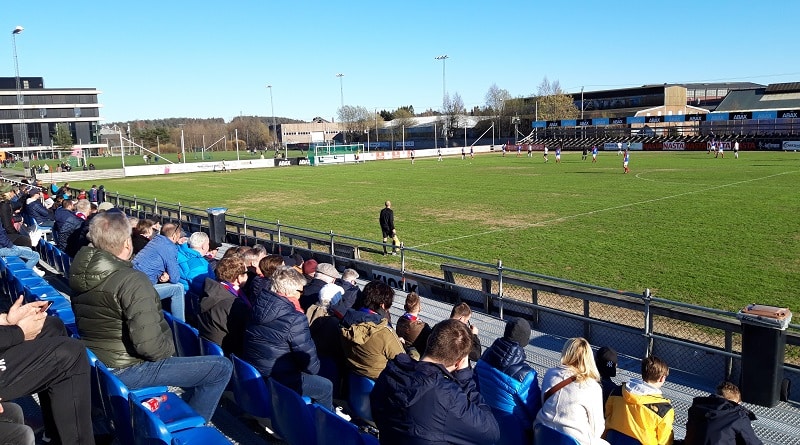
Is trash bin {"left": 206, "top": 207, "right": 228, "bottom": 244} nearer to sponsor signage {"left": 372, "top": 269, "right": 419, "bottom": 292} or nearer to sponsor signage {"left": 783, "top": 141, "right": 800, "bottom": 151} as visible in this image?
sponsor signage {"left": 372, "top": 269, "right": 419, "bottom": 292}

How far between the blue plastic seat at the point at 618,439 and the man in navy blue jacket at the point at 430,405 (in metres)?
1.19

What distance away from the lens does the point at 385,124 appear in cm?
13250

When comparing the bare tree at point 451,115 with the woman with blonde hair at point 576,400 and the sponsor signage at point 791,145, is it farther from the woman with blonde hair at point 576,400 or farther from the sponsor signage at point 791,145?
the woman with blonde hair at point 576,400

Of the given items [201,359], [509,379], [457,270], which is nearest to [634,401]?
[509,379]

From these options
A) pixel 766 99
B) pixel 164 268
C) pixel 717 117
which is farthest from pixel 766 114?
pixel 164 268

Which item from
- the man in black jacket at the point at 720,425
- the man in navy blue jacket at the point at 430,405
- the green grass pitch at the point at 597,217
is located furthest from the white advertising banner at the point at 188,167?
the man in black jacket at the point at 720,425

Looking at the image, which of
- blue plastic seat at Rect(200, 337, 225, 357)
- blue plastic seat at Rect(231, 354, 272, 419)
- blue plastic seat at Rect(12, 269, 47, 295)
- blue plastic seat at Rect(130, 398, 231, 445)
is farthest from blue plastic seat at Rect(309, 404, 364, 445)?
blue plastic seat at Rect(12, 269, 47, 295)

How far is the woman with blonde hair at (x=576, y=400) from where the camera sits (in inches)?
159

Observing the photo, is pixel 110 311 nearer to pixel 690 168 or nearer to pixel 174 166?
pixel 690 168

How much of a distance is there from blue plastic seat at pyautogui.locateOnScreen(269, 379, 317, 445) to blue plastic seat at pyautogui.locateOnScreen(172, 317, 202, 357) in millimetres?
1359

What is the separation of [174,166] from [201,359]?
60.1 m

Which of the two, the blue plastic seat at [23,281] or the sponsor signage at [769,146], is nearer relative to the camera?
the blue plastic seat at [23,281]

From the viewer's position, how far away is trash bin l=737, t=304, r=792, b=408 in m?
6.27

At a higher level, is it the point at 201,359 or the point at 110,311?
the point at 110,311
